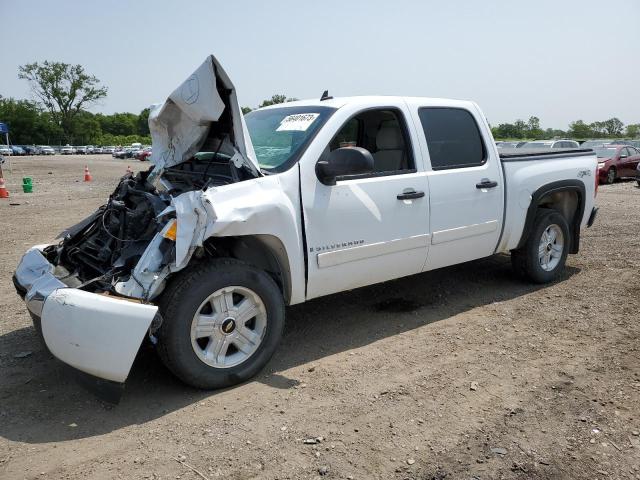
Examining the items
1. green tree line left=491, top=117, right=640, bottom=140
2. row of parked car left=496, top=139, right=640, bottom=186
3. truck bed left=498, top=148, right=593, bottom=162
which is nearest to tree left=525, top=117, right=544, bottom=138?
green tree line left=491, top=117, right=640, bottom=140

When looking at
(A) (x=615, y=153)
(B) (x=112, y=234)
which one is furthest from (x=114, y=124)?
(B) (x=112, y=234)

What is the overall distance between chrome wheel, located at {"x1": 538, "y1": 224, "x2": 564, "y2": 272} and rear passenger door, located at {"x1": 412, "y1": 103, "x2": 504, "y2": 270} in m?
0.90

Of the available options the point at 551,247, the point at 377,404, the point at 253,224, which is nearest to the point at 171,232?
the point at 253,224

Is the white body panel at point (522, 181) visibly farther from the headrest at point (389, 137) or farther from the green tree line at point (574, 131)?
the green tree line at point (574, 131)

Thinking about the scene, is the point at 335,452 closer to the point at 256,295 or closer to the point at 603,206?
the point at 256,295

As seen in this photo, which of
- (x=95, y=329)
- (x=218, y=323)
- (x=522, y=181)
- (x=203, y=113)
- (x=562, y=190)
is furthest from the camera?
(x=562, y=190)

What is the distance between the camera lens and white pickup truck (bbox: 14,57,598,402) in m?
3.20

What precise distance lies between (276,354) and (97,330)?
1.49 m

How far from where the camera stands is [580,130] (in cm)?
6362

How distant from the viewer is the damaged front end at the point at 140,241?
300 centimetres

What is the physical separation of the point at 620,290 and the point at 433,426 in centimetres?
351

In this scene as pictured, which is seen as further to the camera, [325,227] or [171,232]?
[325,227]

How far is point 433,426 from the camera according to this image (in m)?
3.08

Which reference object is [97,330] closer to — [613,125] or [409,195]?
[409,195]
